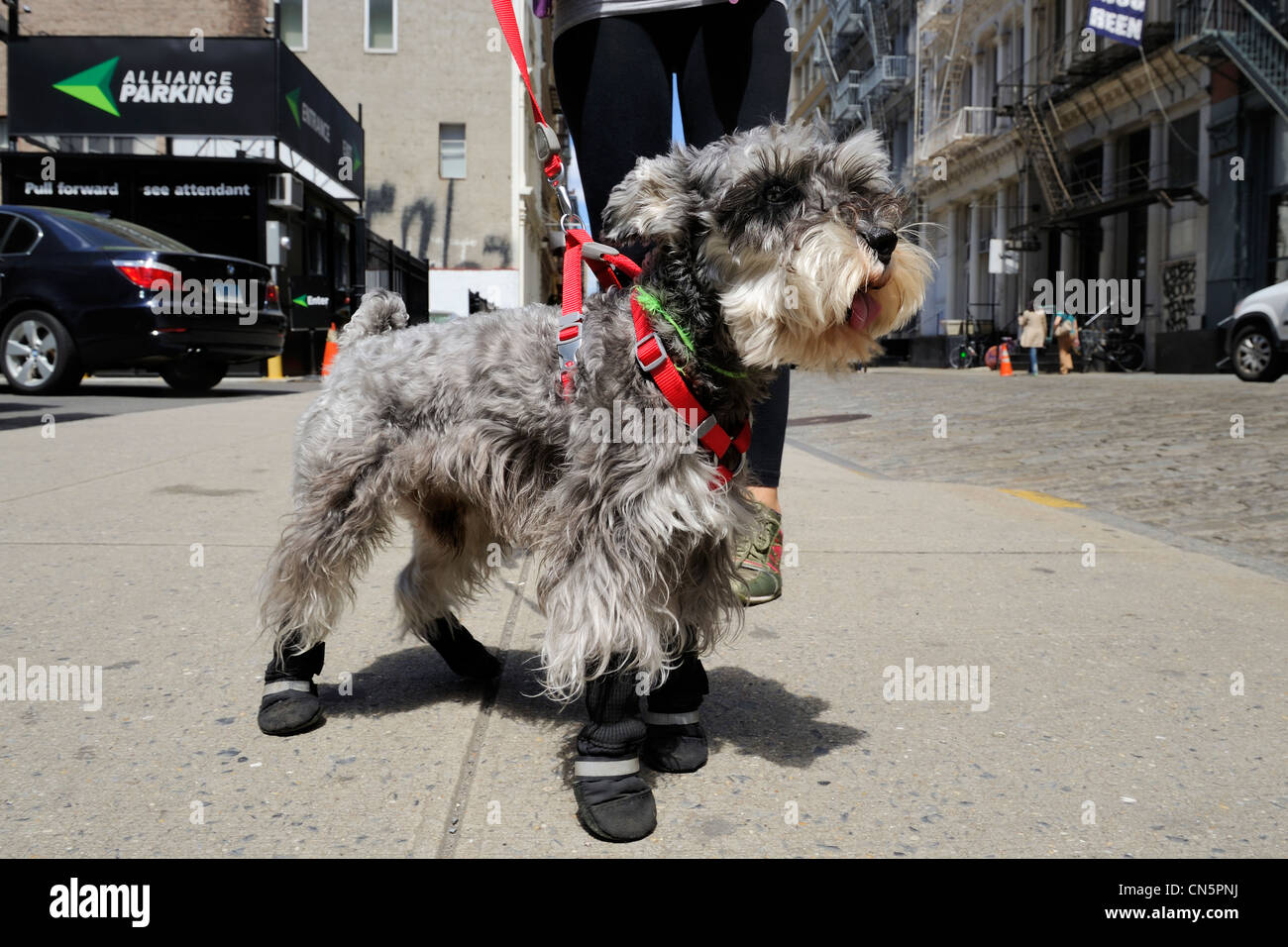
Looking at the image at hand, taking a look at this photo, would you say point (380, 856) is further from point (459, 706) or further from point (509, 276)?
point (509, 276)

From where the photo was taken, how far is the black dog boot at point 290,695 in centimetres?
251

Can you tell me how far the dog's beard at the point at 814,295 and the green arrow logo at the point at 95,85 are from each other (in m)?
20.3

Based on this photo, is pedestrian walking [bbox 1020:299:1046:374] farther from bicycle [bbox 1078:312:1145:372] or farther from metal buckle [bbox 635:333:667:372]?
metal buckle [bbox 635:333:667:372]

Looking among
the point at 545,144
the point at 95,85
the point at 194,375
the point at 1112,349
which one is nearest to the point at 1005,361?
the point at 1112,349

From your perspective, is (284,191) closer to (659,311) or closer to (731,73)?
(731,73)

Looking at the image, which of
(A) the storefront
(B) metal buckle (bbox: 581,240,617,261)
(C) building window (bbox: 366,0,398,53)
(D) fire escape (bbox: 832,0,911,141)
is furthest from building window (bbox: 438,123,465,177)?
(B) metal buckle (bbox: 581,240,617,261)

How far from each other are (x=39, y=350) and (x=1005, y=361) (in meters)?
24.1

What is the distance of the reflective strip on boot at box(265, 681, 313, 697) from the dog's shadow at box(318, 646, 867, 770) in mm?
135

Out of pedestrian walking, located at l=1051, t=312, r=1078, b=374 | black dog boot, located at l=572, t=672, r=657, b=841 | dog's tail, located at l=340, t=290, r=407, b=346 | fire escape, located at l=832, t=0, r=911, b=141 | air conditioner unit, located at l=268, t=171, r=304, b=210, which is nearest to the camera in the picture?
black dog boot, located at l=572, t=672, r=657, b=841

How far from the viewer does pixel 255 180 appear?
18.3 m

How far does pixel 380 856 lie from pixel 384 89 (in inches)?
1521

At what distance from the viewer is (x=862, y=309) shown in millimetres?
2170

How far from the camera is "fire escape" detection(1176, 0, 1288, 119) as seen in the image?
21.9 metres

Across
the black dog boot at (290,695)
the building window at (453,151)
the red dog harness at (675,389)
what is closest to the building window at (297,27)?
the building window at (453,151)
